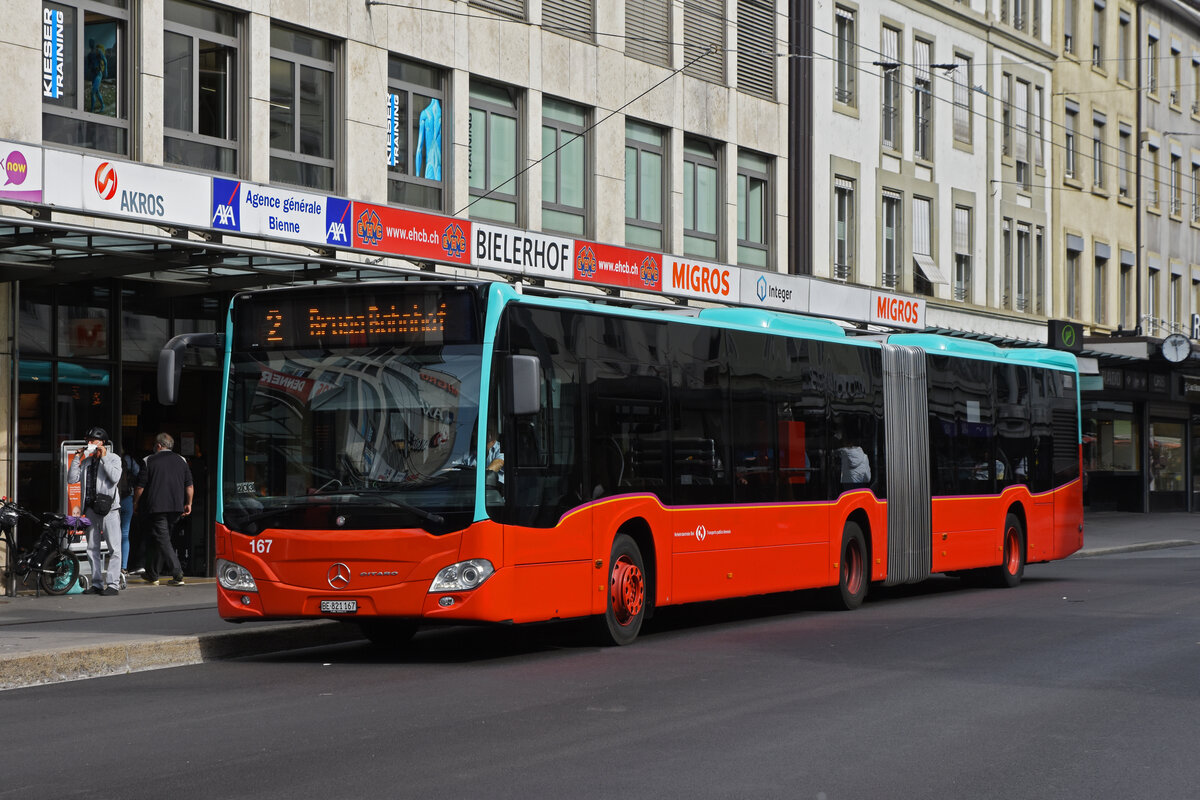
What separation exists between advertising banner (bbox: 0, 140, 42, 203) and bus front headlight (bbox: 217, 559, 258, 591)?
4.63 metres

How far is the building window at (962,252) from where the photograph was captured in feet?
125

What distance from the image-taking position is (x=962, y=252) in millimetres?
38375

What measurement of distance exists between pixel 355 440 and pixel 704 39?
1851 centimetres

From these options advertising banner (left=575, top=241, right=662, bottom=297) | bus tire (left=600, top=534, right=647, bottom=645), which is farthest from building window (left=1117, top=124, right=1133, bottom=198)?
bus tire (left=600, top=534, right=647, bottom=645)

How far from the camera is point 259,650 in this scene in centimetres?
1367

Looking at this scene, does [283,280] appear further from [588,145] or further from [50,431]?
[588,145]

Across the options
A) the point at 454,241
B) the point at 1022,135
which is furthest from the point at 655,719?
the point at 1022,135

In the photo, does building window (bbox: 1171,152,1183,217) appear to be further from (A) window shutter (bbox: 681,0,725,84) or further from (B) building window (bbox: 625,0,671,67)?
(B) building window (bbox: 625,0,671,67)

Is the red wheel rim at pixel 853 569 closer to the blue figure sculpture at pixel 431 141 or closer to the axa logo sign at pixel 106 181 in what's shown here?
the axa logo sign at pixel 106 181

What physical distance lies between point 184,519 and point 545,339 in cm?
972

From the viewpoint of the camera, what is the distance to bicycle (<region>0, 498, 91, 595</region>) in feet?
58.7

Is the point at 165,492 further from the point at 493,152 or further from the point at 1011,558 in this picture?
the point at 1011,558

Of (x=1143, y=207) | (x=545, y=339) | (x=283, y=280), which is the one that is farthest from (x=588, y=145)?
(x=1143, y=207)

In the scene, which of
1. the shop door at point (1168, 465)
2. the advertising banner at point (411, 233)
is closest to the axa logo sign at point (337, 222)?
the advertising banner at point (411, 233)
